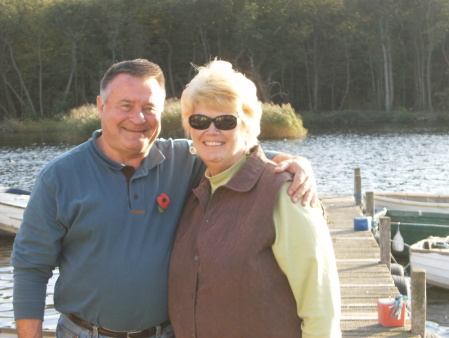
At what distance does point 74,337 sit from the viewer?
10.4 feet

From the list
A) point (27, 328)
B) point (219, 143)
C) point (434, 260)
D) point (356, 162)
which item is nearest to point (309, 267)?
point (219, 143)

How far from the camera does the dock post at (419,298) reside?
6.45m

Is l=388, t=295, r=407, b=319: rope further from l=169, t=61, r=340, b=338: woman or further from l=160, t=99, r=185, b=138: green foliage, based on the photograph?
l=160, t=99, r=185, b=138: green foliage

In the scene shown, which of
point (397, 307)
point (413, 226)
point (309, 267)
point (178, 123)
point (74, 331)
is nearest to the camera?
point (309, 267)

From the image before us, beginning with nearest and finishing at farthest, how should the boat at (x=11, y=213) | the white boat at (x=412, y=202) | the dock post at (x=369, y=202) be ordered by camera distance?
the dock post at (x=369, y=202) → the boat at (x=11, y=213) → the white boat at (x=412, y=202)

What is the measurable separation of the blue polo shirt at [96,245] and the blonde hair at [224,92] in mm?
500

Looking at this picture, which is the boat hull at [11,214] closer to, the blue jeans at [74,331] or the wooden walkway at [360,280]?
the wooden walkway at [360,280]

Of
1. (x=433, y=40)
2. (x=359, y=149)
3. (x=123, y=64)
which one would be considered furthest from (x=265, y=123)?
(x=123, y=64)

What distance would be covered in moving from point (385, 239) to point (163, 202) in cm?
630

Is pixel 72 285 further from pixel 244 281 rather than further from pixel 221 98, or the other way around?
pixel 221 98

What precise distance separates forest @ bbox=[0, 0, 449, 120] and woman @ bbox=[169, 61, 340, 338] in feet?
180

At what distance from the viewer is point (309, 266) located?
2631mm

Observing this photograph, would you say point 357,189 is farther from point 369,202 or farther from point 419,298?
point 419,298

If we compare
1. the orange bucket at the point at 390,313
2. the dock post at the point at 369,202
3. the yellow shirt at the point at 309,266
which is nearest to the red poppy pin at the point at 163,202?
the yellow shirt at the point at 309,266
